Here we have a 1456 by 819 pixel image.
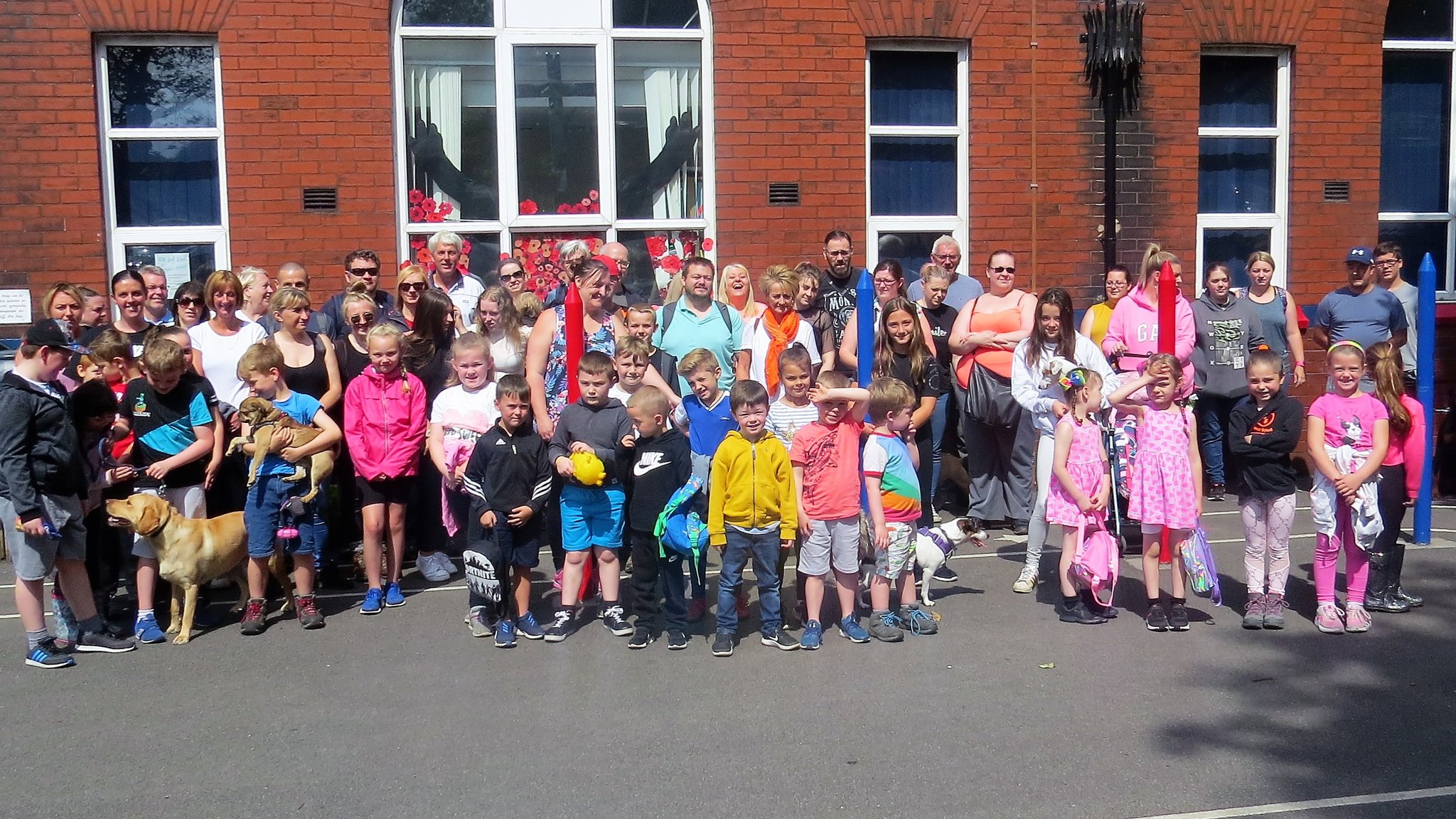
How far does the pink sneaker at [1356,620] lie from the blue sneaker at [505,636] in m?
4.16

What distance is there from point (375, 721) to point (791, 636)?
2054 millimetres

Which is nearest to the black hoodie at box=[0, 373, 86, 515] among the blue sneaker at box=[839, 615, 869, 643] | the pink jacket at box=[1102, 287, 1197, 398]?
the blue sneaker at box=[839, 615, 869, 643]

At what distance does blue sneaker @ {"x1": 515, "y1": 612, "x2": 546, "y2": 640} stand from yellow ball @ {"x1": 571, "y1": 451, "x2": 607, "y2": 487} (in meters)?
0.82

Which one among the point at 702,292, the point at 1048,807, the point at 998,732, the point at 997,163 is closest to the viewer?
the point at 1048,807

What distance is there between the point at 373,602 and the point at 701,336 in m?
2.35

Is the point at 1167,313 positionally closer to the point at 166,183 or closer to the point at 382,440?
the point at 382,440

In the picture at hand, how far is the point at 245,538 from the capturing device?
6.58 metres

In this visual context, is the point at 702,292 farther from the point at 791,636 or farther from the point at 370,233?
the point at 370,233

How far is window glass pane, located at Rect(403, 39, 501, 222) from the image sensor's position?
383 inches

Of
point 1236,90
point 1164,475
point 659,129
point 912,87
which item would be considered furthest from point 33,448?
point 1236,90

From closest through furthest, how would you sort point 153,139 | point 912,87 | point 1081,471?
point 1081,471, point 153,139, point 912,87

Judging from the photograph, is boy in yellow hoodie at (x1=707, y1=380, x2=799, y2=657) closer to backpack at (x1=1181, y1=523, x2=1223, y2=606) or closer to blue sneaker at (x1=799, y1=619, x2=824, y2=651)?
blue sneaker at (x1=799, y1=619, x2=824, y2=651)

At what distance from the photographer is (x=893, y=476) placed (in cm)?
628

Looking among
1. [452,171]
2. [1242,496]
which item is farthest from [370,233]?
[1242,496]
